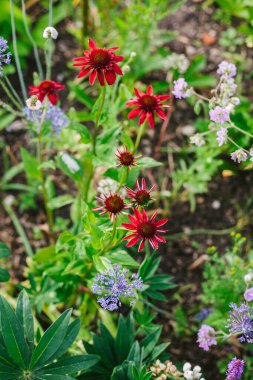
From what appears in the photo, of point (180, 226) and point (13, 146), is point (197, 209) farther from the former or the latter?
point (13, 146)

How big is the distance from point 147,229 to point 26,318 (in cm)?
44

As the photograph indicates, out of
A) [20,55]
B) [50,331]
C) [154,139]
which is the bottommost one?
[50,331]

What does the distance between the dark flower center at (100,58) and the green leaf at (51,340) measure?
0.63 meters

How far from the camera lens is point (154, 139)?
233 cm

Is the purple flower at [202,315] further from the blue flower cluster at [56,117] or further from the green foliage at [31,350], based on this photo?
the blue flower cluster at [56,117]

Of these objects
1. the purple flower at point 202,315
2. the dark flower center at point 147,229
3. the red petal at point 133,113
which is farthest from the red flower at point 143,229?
the purple flower at point 202,315

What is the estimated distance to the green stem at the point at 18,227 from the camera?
195 centimetres

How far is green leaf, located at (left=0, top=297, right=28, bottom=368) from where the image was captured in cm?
121

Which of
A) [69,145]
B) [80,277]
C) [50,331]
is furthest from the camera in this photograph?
[69,145]

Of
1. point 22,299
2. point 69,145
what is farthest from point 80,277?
point 69,145

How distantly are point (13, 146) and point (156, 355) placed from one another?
4.10 ft

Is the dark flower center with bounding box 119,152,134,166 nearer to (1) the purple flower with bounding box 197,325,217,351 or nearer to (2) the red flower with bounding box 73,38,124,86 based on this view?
(2) the red flower with bounding box 73,38,124,86

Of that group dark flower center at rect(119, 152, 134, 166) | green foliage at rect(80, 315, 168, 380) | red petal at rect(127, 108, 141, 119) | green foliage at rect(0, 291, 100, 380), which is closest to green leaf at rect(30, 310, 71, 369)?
green foliage at rect(0, 291, 100, 380)

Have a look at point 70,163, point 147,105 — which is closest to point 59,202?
point 70,163
